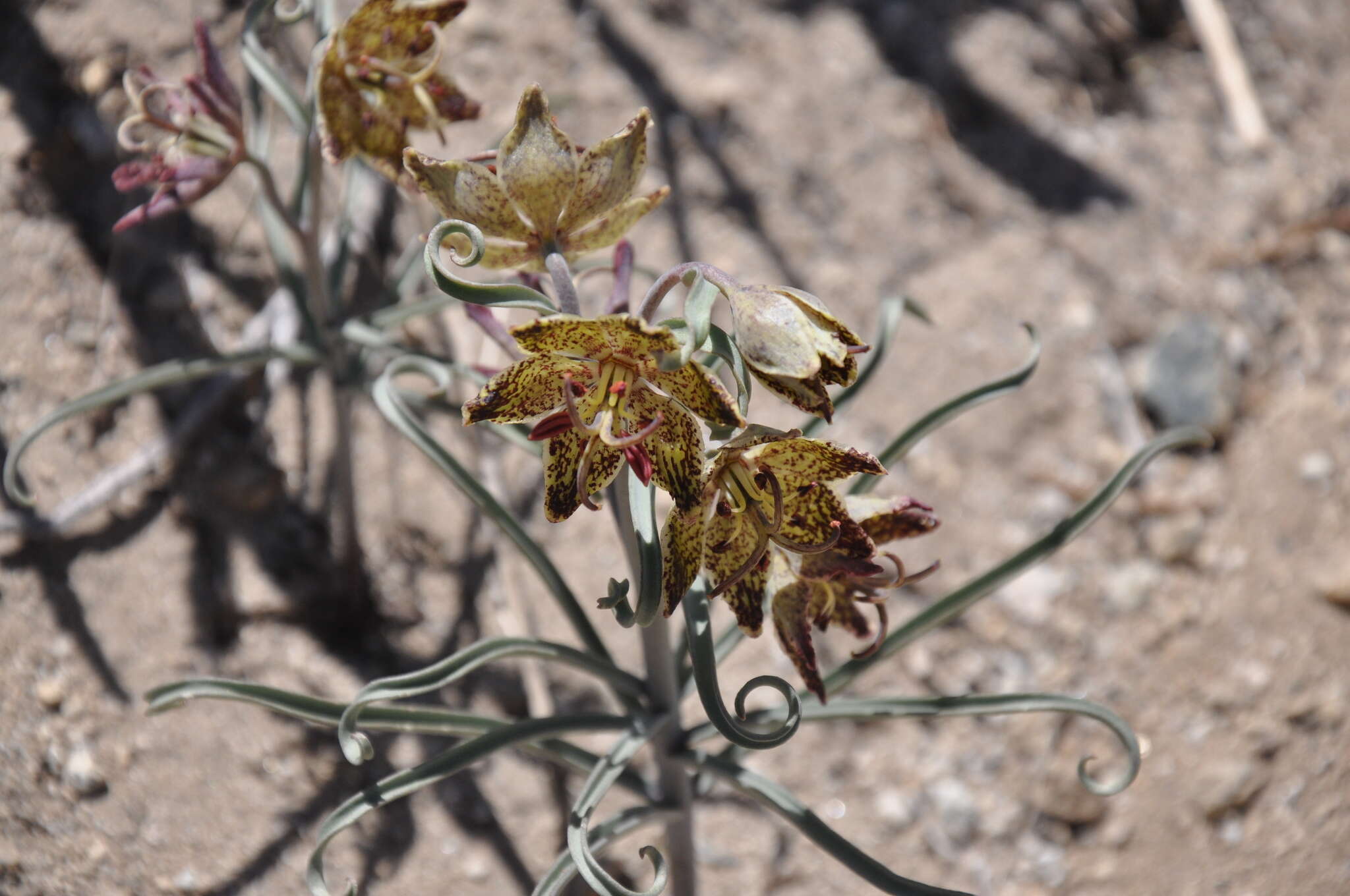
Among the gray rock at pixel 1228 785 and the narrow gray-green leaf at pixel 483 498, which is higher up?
the narrow gray-green leaf at pixel 483 498

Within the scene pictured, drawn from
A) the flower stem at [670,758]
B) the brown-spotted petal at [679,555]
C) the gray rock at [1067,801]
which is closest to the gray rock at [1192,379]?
the gray rock at [1067,801]

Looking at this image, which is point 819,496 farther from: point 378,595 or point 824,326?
point 378,595

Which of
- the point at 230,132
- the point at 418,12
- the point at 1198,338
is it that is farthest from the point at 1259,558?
the point at 230,132

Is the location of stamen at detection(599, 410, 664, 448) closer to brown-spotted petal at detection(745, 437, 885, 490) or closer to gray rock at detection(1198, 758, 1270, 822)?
brown-spotted petal at detection(745, 437, 885, 490)

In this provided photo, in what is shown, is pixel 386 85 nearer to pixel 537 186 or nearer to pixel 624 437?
pixel 537 186

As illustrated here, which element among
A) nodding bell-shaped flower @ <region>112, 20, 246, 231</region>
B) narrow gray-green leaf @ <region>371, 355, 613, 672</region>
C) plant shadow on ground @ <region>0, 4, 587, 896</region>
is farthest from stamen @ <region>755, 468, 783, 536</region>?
plant shadow on ground @ <region>0, 4, 587, 896</region>

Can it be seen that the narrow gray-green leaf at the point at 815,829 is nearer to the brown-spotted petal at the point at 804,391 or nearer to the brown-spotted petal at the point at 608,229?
the brown-spotted petal at the point at 804,391

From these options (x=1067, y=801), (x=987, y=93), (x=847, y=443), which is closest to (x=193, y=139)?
(x=847, y=443)
